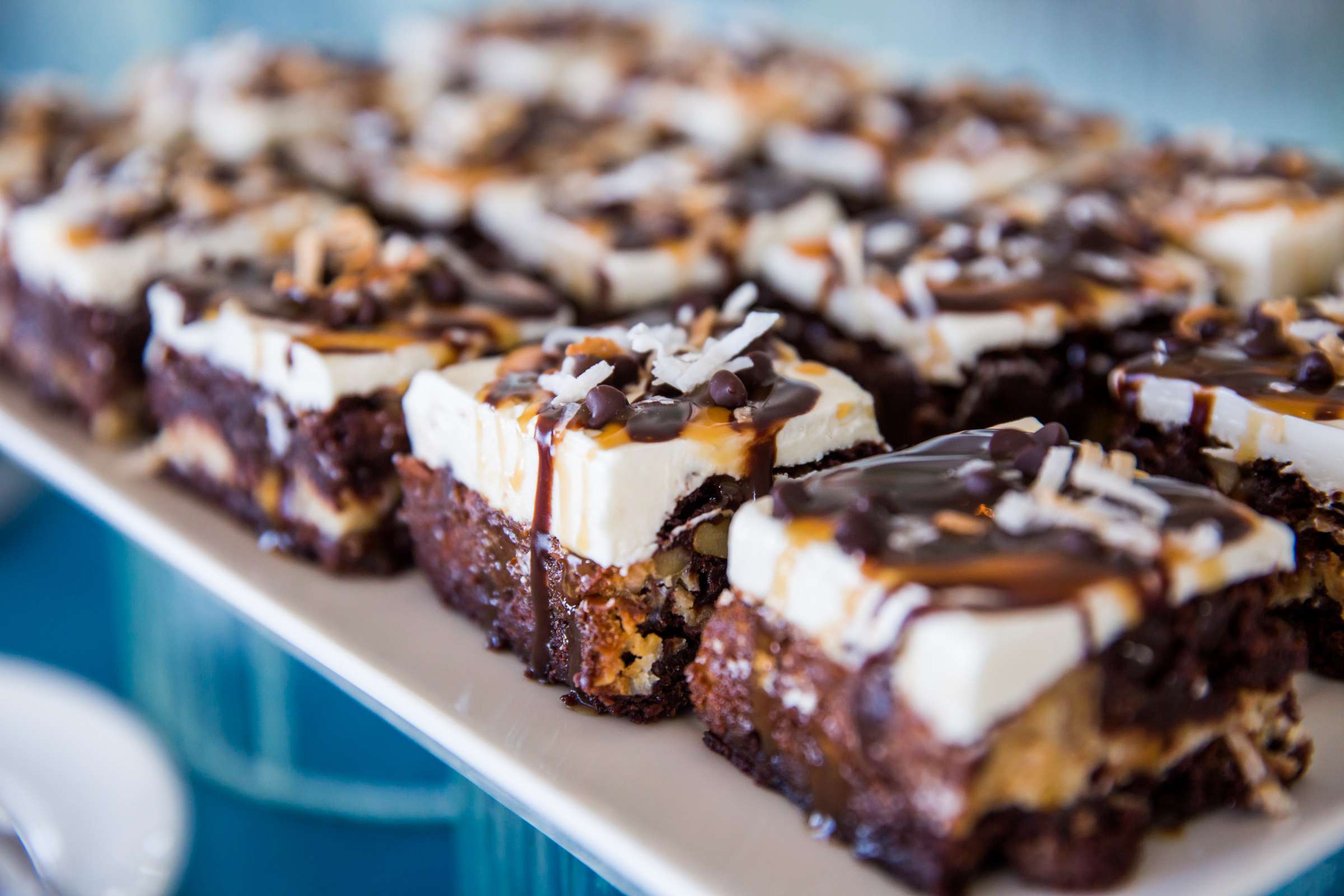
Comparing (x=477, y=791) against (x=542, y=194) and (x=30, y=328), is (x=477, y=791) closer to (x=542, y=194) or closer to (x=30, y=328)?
(x=542, y=194)

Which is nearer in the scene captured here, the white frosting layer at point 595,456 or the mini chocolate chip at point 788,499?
the mini chocolate chip at point 788,499

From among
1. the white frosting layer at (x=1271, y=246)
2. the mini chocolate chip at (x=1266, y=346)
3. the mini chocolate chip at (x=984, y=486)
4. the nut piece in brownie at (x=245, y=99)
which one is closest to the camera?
the mini chocolate chip at (x=984, y=486)

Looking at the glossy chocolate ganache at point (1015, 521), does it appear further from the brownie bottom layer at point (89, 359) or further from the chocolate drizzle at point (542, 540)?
the brownie bottom layer at point (89, 359)

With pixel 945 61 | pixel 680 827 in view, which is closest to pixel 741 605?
pixel 680 827

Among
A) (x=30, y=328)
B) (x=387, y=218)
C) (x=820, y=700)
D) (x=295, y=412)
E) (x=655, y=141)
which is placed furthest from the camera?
(x=655, y=141)

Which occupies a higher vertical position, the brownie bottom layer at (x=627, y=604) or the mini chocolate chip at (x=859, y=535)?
the mini chocolate chip at (x=859, y=535)

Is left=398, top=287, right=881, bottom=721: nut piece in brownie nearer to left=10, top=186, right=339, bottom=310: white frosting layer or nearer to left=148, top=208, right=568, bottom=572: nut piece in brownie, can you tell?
left=148, top=208, right=568, bottom=572: nut piece in brownie

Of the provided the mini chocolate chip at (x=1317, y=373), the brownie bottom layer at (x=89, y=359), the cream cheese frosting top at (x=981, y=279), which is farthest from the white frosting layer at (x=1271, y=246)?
the brownie bottom layer at (x=89, y=359)

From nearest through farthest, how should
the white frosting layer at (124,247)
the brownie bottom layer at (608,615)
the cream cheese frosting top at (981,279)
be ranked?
the brownie bottom layer at (608,615), the cream cheese frosting top at (981,279), the white frosting layer at (124,247)
